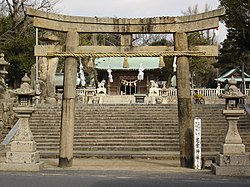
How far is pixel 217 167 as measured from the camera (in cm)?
976

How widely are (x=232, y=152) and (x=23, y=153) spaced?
5.89m

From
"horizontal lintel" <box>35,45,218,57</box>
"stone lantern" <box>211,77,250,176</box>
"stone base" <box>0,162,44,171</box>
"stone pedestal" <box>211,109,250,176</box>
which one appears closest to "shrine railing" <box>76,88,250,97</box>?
"horizontal lintel" <box>35,45,218,57</box>

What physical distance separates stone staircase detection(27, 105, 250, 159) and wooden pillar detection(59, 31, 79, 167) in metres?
4.70

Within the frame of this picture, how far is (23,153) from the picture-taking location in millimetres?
10336

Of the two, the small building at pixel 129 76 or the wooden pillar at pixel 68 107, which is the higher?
the small building at pixel 129 76

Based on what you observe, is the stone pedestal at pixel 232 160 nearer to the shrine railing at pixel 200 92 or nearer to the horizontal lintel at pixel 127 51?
the horizontal lintel at pixel 127 51

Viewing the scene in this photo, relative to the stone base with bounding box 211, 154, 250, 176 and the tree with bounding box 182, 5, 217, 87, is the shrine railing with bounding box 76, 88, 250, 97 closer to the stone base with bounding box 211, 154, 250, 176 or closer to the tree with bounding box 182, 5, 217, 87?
the tree with bounding box 182, 5, 217, 87

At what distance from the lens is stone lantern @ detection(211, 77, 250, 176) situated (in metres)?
9.63

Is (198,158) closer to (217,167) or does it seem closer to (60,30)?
(217,167)

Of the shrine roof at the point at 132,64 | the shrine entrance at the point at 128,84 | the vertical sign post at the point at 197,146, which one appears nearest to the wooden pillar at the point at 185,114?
the vertical sign post at the point at 197,146

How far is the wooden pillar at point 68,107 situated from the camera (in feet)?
36.5

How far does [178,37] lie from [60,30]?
12.4 ft

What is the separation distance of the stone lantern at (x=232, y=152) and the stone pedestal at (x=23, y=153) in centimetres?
514

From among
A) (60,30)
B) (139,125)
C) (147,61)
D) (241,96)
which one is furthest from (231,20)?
(147,61)
